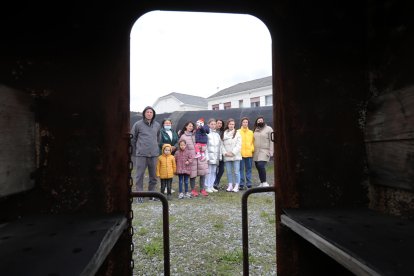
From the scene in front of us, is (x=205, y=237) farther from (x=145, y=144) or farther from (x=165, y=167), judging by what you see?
(x=165, y=167)

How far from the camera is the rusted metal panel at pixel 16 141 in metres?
1.25

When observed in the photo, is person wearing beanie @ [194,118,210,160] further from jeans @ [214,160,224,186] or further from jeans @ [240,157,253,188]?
jeans @ [240,157,253,188]

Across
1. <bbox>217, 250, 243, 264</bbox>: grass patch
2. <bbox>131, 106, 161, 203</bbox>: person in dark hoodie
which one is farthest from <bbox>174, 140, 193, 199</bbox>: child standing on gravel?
<bbox>217, 250, 243, 264</bbox>: grass patch

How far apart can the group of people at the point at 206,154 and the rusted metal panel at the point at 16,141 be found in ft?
14.9

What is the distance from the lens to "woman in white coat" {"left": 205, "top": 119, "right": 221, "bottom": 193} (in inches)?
289

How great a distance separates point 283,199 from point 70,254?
1048 mm

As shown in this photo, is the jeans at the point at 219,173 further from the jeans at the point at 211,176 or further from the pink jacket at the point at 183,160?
the pink jacket at the point at 183,160

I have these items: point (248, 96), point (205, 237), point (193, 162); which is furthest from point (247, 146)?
point (248, 96)

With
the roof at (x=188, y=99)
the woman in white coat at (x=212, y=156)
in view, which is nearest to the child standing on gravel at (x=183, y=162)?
the woman in white coat at (x=212, y=156)

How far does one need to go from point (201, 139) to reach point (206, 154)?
349 millimetres

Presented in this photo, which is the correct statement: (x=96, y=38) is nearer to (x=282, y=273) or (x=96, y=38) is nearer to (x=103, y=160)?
(x=103, y=160)

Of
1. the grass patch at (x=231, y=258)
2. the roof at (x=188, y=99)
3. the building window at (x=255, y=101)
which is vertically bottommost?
the grass patch at (x=231, y=258)

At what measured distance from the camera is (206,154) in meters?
7.25

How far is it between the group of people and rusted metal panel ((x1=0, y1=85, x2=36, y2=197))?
4536 millimetres
